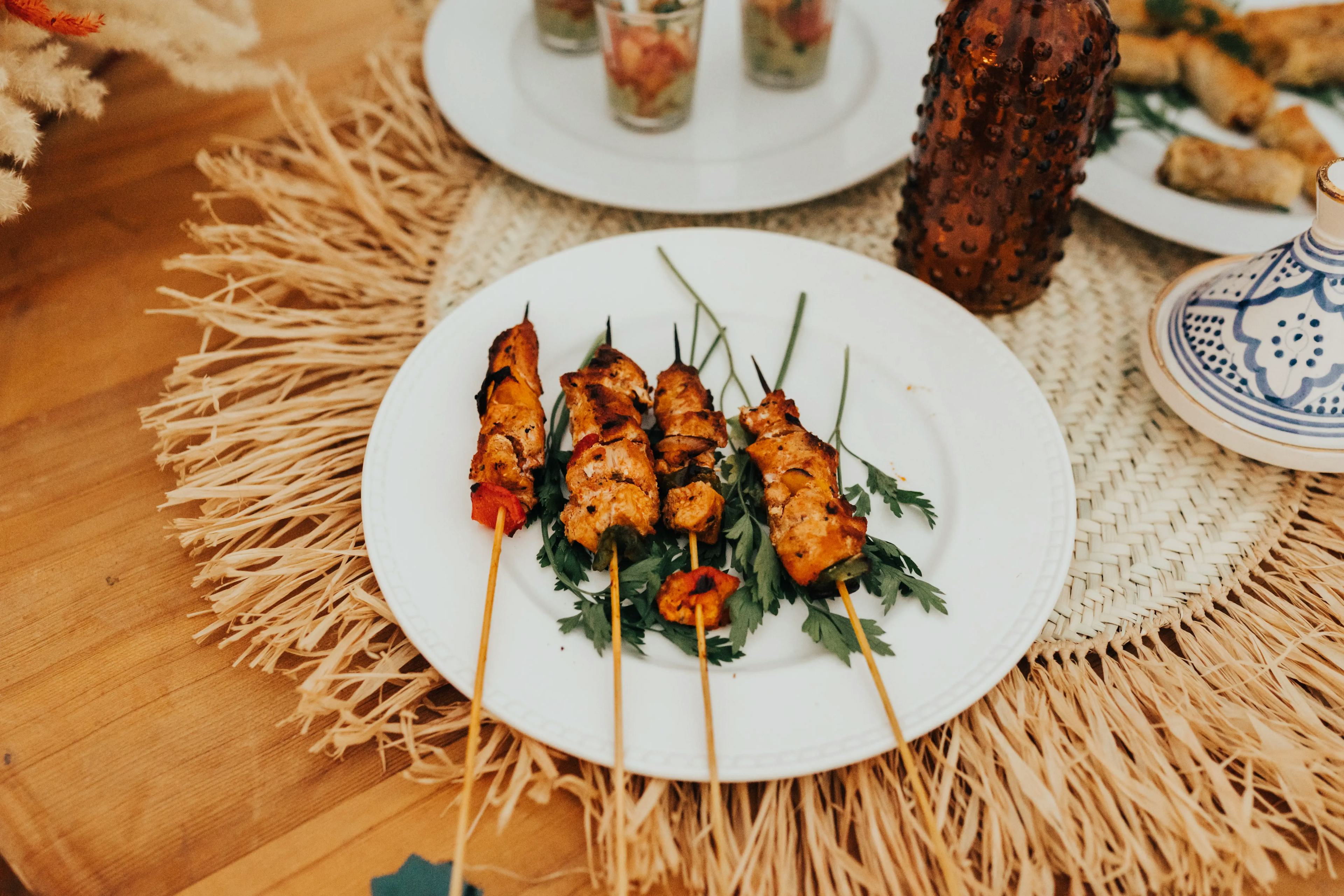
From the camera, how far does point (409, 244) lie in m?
2.39

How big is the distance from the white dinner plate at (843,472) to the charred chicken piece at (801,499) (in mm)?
108

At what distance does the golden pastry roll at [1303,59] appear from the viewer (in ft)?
8.54

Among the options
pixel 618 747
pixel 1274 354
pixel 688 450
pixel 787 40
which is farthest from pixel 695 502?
pixel 787 40

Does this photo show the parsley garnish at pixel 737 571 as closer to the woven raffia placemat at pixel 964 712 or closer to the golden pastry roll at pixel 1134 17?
the woven raffia placemat at pixel 964 712

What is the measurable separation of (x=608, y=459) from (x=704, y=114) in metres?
1.45

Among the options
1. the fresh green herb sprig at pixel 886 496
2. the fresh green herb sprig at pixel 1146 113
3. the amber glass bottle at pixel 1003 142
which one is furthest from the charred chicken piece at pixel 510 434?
the fresh green herb sprig at pixel 1146 113

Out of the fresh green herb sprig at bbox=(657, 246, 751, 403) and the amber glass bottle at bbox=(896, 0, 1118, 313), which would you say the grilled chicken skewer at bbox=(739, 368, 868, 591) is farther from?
the amber glass bottle at bbox=(896, 0, 1118, 313)

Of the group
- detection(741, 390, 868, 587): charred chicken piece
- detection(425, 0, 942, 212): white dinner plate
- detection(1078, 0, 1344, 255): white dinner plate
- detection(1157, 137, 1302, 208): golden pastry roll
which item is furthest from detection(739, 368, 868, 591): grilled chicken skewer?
detection(1157, 137, 1302, 208): golden pastry roll

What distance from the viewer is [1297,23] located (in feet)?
Result: 8.65

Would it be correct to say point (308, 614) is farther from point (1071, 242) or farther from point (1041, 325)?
point (1071, 242)

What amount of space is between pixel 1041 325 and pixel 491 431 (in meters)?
1.38

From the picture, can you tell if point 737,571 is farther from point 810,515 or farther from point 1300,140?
point 1300,140

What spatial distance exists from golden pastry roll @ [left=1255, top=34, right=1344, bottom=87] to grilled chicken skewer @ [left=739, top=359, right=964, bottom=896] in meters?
2.04

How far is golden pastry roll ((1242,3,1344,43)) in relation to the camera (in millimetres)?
2609
